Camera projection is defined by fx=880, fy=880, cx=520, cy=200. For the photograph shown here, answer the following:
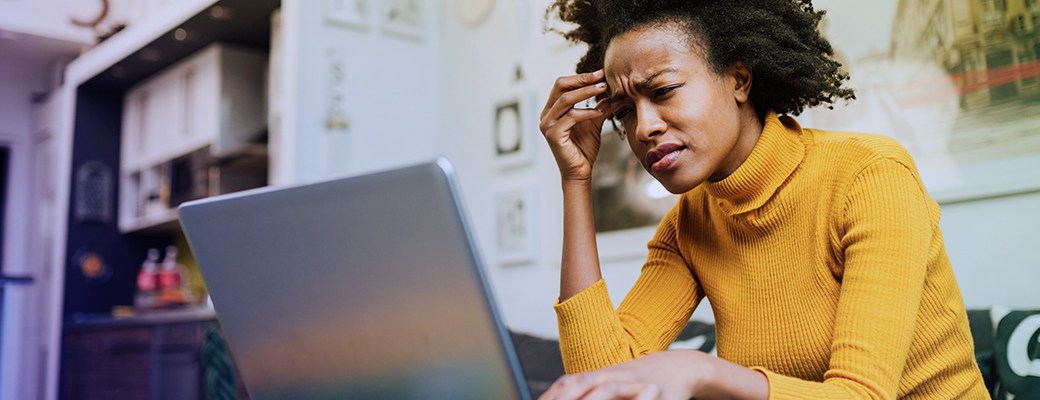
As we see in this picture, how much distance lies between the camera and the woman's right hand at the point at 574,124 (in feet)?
3.84

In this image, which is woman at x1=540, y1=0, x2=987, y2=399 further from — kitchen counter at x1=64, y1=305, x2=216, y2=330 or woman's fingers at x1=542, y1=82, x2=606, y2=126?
kitchen counter at x1=64, y1=305, x2=216, y2=330

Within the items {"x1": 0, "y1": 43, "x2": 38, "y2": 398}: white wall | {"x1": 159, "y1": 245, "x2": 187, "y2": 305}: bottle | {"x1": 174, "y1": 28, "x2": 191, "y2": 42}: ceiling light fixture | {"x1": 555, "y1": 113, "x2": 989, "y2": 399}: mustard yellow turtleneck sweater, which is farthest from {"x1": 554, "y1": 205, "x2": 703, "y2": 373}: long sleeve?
{"x1": 0, "y1": 43, "x2": 38, "y2": 398}: white wall

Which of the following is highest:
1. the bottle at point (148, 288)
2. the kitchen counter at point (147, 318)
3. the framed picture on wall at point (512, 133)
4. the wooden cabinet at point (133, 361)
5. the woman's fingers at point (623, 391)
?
the framed picture on wall at point (512, 133)

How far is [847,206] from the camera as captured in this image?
0.97 metres

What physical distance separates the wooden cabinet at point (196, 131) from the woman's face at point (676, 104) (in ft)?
9.92

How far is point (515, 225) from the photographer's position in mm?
3053

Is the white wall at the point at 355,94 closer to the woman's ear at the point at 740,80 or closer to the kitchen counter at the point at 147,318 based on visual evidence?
the kitchen counter at the point at 147,318

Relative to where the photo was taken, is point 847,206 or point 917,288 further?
point 847,206

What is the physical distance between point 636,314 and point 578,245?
152 millimetres

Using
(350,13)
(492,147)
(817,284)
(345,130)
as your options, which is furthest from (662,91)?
(350,13)

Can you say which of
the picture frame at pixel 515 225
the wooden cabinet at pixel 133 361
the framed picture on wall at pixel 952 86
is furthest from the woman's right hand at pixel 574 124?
the wooden cabinet at pixel 133 361

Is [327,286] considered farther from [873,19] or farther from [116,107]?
[116,107]

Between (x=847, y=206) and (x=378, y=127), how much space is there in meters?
2.55

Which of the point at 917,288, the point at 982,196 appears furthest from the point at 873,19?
the point at 917,288
